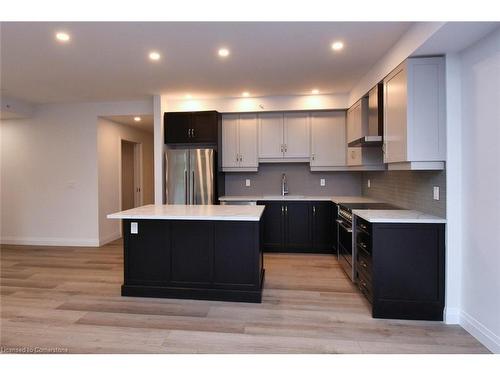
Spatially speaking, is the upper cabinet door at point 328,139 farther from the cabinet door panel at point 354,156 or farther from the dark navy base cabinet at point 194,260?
the dark navy base cabinet at point 194,260

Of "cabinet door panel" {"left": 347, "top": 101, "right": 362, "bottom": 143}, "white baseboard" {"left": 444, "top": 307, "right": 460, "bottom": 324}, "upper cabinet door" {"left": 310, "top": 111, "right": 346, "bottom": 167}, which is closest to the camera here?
"white baseboard" {"left": 444, "top": 307, "right": 460, "bottom": 324}

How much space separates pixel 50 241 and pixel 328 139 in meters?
5.50

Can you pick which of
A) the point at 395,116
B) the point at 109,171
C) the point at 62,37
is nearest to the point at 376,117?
the point at 395,116

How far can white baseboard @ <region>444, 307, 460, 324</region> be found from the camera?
8.21 ft

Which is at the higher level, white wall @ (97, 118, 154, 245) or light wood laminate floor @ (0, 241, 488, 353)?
white wall @ (97, 118, 154, 245)

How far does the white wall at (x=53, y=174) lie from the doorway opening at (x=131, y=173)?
1147mm

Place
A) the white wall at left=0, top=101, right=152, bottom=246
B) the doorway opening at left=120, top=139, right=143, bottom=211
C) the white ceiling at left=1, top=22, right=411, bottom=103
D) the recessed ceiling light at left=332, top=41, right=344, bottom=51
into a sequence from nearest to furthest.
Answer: the white ceiling at left=1, top=22, right=411, bottom=103 → the recessed ceiling light at left=332, top=41, right=344, bottom=51 → the white wall at left=0, top=101, right=152, bottom=246 → the doorway opening at left=120, top=139, right=143, bottom=211

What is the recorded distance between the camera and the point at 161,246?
309 centimetres

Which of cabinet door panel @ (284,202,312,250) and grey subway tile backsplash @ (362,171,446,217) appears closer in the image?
grey subway tile backsplash @ (362,171,446,217)

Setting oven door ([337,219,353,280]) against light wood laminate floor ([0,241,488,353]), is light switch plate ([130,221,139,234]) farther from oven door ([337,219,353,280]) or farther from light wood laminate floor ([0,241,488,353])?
oven door ([337,219,353,280])

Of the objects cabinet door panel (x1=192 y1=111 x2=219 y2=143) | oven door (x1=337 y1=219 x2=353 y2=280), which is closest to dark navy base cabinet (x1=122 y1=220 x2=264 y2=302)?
oven door (x1=337 y1=219 x2=353 y2=280)

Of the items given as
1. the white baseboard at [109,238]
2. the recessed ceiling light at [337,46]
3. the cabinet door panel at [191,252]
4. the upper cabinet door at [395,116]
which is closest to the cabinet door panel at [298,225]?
the upper cabinet door at [395,116]

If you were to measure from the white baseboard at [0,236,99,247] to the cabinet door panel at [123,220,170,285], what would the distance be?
106 inches

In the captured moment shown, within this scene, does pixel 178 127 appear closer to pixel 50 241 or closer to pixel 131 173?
pixel 131 173
